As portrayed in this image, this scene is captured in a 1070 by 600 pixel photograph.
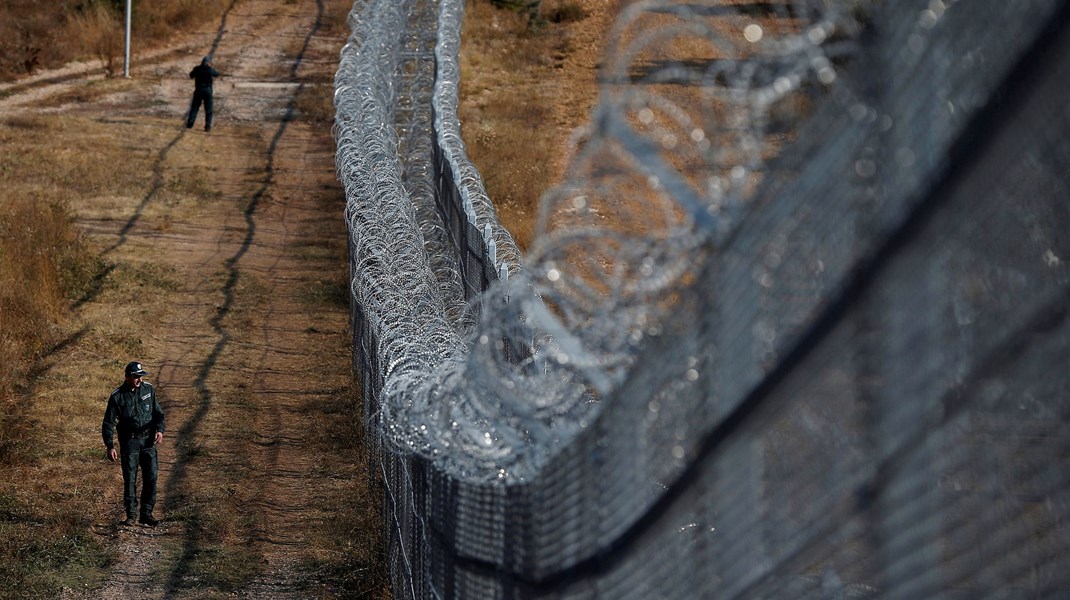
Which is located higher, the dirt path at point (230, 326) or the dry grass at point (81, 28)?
the dirt path at point (230, 326)

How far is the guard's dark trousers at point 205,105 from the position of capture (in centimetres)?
1928

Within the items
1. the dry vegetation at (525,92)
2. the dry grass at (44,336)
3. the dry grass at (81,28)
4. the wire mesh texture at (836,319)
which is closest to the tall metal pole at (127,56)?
the dry grass at (81,28)

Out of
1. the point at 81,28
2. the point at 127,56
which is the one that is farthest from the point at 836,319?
the point at 81,28

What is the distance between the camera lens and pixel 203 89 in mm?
19219

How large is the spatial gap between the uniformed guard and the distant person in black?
11.9m

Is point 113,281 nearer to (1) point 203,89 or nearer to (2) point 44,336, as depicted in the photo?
(2) point 44,336

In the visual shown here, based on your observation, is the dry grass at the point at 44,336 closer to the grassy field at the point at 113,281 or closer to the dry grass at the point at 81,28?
the grassy field at the point at 113,281

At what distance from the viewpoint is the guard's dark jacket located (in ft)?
25.8

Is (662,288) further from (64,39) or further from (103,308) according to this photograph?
(64,39)

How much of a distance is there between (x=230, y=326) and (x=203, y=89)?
8147mm

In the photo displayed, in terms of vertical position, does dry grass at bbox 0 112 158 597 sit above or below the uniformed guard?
below

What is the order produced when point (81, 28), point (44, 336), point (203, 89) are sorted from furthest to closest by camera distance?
1. point (81, 28)
2. point (203, 89)
3. point (44, 336)

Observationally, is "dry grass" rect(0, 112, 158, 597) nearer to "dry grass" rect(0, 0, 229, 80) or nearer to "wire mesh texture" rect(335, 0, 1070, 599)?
"dry grass" rect(0, 0, 229, 80)

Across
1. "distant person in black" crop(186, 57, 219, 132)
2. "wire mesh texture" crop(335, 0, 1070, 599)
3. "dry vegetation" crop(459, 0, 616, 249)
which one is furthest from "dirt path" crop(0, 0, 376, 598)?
"wire mesh texture" crop(335, 0, 1070, 599)
